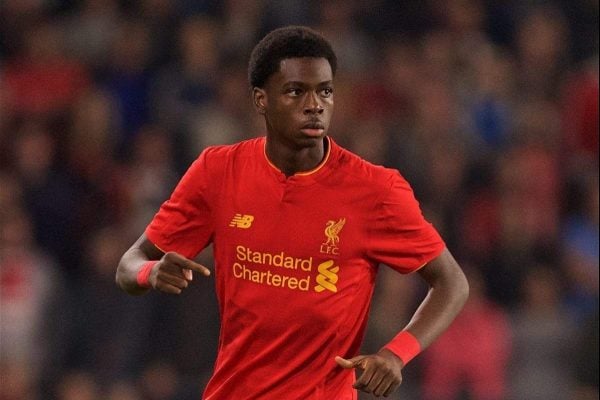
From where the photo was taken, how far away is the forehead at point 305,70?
5.02 meters

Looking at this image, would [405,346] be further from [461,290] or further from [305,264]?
[305,264]

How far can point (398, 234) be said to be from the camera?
5078mm

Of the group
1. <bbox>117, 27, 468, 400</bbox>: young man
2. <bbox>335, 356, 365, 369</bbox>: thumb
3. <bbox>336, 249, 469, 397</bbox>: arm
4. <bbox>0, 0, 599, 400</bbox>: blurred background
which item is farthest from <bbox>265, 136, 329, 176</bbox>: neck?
<bbox>0, 0, 599, 400</bbox>: blurred background

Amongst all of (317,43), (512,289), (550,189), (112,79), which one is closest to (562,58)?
(550,189)

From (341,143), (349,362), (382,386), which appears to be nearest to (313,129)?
(349,362)

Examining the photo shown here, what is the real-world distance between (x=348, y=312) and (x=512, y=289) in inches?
182

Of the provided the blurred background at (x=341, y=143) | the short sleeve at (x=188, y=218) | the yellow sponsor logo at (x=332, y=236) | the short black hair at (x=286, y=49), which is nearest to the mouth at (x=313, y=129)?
the short black hair at (x=286, y=49)

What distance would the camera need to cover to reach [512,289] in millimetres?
9539

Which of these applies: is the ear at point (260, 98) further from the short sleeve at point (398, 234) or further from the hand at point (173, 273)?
the hand at point (173, 273)

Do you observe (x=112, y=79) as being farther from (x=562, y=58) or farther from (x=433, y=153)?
(x=562, y=58)

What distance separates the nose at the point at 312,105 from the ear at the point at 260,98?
0.80 feet

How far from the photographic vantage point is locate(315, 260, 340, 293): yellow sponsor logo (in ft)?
16.6

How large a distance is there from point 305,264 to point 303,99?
0.58 meters

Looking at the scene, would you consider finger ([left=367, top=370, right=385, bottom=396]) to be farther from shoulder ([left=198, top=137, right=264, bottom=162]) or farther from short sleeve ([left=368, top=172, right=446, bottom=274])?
shoulder ([left=198, top=137, right=264, bottom=162])
